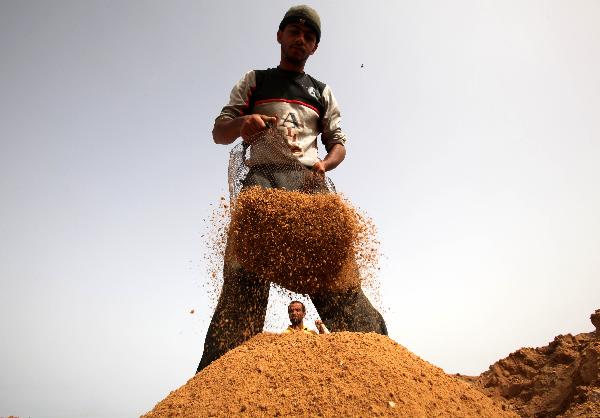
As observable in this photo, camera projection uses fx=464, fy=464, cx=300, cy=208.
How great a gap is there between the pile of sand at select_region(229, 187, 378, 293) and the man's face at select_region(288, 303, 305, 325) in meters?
1.82

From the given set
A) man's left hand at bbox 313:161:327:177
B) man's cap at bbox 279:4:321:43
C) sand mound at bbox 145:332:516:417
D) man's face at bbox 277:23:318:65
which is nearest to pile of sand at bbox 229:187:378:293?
man's left hand at bbox 313:161:327:177

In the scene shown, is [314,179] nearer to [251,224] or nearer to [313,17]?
[251,224]

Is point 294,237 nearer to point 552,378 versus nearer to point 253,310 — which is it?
point 253,310

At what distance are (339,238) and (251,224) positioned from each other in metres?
0.65

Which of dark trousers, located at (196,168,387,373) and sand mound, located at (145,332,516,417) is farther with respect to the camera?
dark trousers, located at (196,168,387,373)

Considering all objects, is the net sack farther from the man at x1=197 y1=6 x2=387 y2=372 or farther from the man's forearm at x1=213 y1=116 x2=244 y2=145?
the man's forearm at x1=213 y1=116 x2=244 y2=145

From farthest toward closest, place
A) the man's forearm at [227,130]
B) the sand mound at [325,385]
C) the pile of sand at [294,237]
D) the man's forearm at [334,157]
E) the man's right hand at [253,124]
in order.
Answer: the man's forearm at [334,157]
the man's forearm at [227,130]
the man's right hand at [253,124]
the pile of sand at [294,237]
the sand mound at [325,385]

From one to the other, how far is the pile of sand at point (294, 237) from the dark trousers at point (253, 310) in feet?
0.41

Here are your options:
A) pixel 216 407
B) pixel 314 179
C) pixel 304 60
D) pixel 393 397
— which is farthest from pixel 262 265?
pixel 304 60

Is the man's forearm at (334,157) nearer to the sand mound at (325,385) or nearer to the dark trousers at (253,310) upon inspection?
the dark trousers at (253,310)

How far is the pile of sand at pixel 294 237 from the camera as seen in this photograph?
10.8 feet

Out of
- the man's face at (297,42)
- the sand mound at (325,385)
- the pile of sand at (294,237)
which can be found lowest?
the sand mound at (325,385)

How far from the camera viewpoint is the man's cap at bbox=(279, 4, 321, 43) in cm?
409

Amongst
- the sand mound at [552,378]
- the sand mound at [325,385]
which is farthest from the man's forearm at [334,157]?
the sand mound at [552,378]
